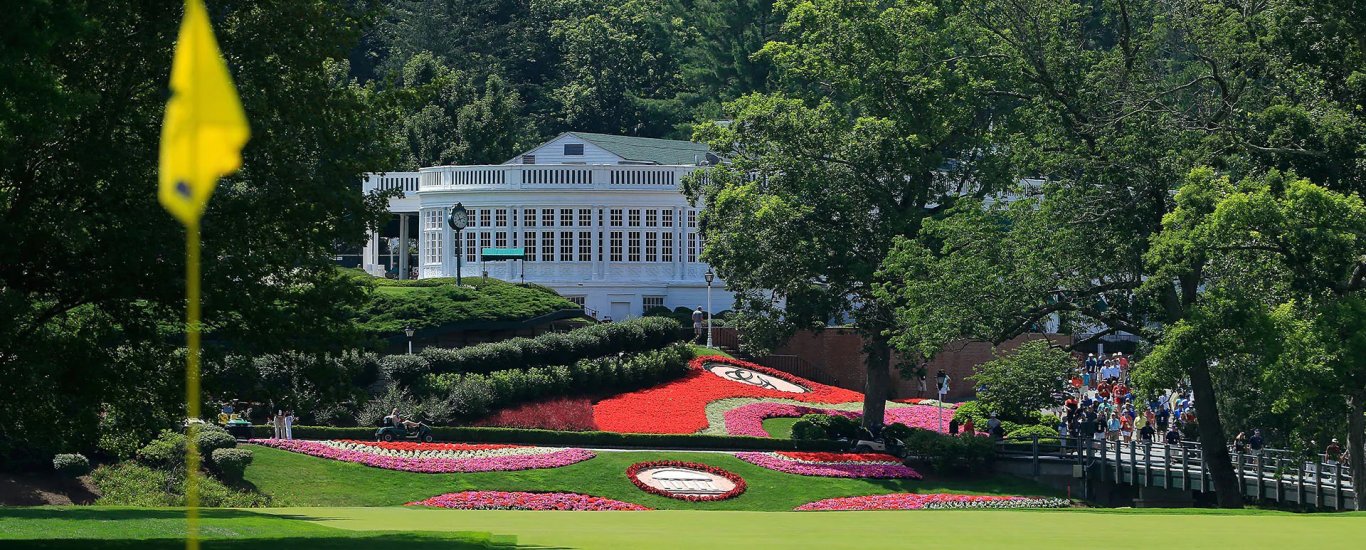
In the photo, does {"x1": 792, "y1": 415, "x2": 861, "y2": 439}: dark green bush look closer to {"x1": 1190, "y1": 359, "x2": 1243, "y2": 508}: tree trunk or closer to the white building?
{"x1": 1190, "y1": 359, "x2": 1243, "y2": 508}: tree trunk

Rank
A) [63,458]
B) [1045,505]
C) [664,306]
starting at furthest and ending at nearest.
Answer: [664,306]
[1045,505]
[63,458]

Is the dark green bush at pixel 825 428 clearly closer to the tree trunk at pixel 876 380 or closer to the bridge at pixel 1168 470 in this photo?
the tree trunk at pixel 876 380

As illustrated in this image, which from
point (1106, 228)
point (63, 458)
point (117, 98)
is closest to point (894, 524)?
point (117, 98)

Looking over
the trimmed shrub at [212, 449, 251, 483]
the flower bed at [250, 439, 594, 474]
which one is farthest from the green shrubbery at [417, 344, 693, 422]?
the trimmed shrub at [212, 449, 251, 483]

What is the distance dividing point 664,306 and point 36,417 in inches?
1844

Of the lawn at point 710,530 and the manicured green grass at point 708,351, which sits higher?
the manicured green grass at point 708,351

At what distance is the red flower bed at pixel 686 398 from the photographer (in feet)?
168

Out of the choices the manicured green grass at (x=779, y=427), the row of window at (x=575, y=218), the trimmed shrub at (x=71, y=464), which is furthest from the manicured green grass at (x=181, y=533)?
the row of window at (x=575, y=218)

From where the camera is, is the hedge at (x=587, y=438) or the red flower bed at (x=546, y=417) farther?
the red flower bed at (x=546, y=417)

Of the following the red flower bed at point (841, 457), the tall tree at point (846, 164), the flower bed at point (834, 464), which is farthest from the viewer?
Answer: the tall tree at point (846, 164)

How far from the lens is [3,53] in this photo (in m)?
16.8

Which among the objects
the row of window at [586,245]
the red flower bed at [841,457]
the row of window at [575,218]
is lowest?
the red flower bed at [841,457]

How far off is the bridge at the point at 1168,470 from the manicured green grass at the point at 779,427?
23.4 feet

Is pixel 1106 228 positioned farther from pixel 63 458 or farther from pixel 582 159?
pixel 582 159
